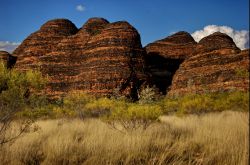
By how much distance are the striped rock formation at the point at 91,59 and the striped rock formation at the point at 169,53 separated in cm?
1113

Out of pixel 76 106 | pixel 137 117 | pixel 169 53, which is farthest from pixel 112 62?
pixel 137 117

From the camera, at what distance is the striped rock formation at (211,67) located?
41469mm

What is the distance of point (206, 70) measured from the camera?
45.6 m

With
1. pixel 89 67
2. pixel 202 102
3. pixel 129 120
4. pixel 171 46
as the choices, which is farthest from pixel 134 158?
pixel 171 46

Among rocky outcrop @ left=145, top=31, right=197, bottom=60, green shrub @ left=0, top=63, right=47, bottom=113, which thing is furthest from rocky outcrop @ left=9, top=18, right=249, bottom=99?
green shrub @ left=0, top=63, right=47, bottom=113

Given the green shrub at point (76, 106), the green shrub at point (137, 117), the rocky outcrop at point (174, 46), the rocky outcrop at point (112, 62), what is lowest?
the green shrub at point (76, 106)

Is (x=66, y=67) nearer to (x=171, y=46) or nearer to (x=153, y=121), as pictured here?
(x=171, y=46)

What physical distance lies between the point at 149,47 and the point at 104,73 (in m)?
25.2

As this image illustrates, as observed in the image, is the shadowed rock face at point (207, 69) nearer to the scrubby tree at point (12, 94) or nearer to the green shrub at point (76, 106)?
the green shrub at point (76, 106)

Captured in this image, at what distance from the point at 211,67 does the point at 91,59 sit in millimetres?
16243

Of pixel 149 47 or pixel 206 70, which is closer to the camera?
pixel 206 70

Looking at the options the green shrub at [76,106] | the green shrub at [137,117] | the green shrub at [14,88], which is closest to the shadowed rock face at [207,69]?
the green shrub at [76,106]

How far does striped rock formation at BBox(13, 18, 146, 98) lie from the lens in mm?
45688

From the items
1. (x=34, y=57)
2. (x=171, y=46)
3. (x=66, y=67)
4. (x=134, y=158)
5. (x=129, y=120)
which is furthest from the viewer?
(x=171, y=46)
